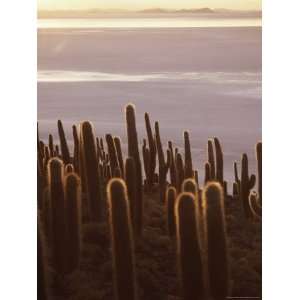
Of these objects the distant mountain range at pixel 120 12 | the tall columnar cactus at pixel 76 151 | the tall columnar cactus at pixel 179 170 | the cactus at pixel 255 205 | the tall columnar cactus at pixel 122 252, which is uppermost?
the distant mountain range at pixel 120 12

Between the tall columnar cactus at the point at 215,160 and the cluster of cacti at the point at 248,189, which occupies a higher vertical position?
the tall columnar cactus at the point at 215,160

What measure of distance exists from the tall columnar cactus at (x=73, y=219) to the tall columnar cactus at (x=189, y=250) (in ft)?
1.01

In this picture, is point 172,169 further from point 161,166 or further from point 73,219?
point 73,219

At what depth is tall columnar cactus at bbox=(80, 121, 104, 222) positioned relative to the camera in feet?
7.66

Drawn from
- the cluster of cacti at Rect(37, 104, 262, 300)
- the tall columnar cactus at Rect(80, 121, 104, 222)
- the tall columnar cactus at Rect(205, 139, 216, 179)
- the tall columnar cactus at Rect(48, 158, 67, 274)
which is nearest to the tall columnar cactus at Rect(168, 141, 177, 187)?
the cluster of cacti at Rect(37, 104, 262, 300)

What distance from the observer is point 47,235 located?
234 cm

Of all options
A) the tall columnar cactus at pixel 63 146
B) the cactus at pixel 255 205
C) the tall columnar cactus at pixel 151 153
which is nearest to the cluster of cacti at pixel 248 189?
the cactus at pixel 255 205

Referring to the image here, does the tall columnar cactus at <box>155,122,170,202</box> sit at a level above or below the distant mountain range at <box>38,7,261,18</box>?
below

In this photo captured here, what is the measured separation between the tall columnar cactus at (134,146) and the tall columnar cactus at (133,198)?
1cm

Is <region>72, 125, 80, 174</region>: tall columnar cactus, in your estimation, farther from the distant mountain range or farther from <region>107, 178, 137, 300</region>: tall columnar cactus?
the distant mountain range

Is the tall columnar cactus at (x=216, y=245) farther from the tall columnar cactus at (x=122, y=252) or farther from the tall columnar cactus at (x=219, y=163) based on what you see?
the tall columnar cactus at (x=122, y=252)

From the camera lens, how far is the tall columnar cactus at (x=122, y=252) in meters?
2.33
